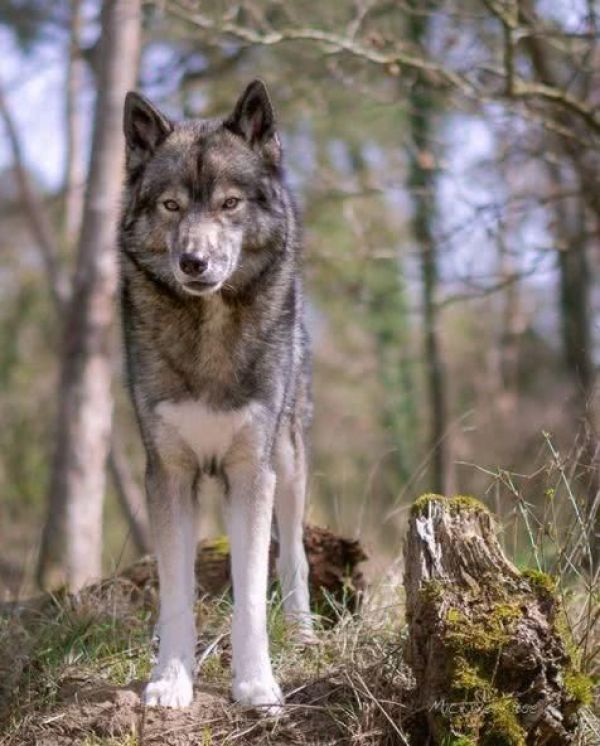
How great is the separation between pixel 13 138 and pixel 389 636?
39.1ft

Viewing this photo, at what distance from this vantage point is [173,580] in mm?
4316

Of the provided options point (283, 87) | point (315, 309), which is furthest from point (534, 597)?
point (315, 309)

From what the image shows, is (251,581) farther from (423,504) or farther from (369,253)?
(369,253)

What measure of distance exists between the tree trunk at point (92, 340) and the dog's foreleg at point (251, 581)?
411 centimetres

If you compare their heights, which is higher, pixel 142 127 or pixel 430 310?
pixel 430 310

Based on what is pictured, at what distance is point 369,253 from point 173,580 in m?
4.70

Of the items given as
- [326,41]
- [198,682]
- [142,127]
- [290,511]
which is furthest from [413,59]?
[198,682]

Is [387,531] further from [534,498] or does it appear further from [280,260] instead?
[280,260]

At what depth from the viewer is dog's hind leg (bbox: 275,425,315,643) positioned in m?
5.30

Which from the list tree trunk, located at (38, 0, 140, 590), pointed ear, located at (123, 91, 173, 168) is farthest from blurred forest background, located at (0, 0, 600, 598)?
pointed ear, located at (123, 91, 173, 168)

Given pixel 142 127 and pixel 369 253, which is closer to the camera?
pixel 142 127

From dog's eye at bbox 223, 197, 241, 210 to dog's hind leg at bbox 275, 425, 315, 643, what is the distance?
4.19ft

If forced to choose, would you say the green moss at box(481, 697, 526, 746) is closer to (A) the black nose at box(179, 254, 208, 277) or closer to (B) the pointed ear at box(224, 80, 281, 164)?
(A) the black nose at box(179, 254, 208, 277)

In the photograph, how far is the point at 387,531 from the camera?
8641mm
